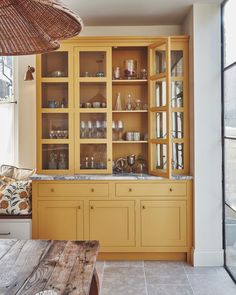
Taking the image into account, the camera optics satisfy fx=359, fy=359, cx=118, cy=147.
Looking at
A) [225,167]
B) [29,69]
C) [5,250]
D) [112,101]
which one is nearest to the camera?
[5,250]

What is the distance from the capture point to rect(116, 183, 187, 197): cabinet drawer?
12.3ft

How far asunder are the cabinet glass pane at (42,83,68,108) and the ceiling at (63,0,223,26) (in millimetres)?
812

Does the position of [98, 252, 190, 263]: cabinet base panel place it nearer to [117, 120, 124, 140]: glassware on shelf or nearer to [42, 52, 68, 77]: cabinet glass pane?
[117, 120, 124, 140]: glassware on shelf

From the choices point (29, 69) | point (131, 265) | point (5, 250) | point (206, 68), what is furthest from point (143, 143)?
point (5, 250)

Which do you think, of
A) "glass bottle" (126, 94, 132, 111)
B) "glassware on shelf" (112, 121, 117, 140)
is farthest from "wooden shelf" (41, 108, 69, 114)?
"glass bottle" (126, 94, 132, 111)

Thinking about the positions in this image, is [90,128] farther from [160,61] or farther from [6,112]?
[6,112]

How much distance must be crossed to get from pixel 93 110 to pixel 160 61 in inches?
35.5

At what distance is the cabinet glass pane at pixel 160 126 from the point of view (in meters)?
3.83

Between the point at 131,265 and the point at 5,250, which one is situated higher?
the point at 5,250

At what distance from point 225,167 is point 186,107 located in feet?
2.49

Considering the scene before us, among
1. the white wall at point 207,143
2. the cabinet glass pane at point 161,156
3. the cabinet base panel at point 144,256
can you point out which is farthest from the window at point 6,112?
the white wall at point 207,143

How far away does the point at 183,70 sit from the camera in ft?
12.7

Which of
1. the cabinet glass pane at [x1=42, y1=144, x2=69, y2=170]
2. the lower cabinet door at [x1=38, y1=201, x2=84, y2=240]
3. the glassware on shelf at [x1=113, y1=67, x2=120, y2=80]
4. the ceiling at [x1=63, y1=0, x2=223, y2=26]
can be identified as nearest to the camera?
the ceiling at [x1=63, y1=0, x2=223, y2=26]

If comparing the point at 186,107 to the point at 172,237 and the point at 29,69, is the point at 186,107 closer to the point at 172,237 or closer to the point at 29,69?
the point at 172,237
